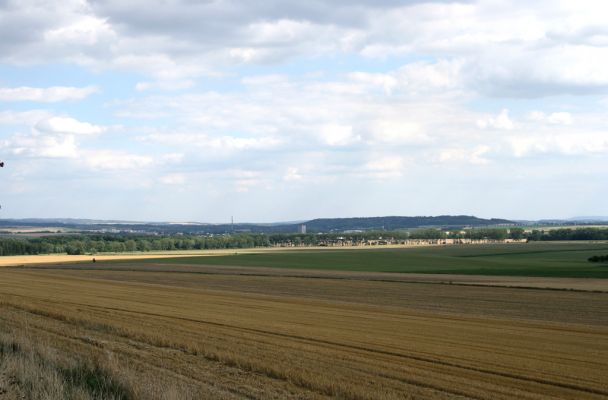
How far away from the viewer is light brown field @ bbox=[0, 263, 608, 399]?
14547 mm

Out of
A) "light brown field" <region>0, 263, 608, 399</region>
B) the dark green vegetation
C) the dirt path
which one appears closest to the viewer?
the dirt path

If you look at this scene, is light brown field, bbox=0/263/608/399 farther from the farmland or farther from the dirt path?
the dirt path

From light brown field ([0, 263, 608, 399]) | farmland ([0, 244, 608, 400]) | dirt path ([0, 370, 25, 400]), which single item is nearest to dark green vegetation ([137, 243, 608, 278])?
light brown field ([0, 263, 608, 399])

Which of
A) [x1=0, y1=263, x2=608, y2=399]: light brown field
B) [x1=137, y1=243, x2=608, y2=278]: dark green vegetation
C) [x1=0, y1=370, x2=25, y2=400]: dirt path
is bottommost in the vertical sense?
[x1=137, y1=243, x2=608, y2=278]: dark green vegetation

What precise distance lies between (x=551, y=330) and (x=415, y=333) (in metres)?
5.51

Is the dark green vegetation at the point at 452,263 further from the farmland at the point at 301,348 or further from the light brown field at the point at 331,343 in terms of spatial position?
the farmland at the point at 301,348

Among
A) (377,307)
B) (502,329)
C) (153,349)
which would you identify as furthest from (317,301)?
(153,349)

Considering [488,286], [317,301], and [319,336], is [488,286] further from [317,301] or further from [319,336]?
[319,336]

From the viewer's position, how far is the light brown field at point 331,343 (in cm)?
1455

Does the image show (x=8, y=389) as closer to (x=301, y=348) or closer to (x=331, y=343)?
(x=301, y=348)

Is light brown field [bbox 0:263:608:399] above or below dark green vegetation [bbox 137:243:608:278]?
above

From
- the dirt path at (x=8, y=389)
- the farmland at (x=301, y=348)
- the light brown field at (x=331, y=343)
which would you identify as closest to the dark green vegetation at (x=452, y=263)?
the light brown field at (x=331, y=343)

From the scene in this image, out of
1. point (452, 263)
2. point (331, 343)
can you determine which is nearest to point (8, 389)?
point (331, 343)

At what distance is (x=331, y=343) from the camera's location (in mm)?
21391
